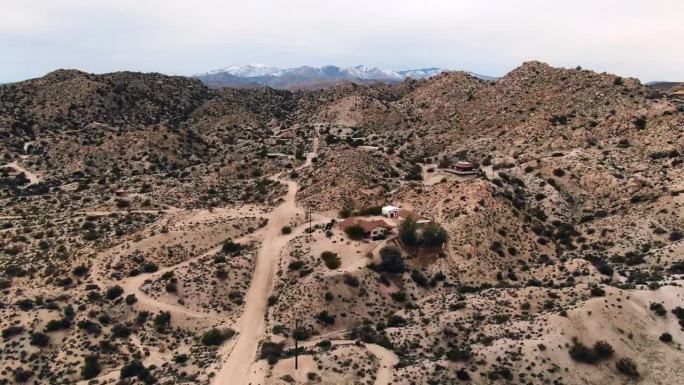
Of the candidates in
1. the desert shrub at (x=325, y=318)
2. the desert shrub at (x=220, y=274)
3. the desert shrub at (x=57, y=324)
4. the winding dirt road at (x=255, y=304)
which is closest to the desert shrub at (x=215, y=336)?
the winding dirt road at (x=255, y=304)

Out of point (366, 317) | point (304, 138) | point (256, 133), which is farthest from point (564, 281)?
point (256, 133)

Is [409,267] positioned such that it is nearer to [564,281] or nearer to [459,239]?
[459,239]

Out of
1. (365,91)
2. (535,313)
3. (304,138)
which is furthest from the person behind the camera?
(365,91)

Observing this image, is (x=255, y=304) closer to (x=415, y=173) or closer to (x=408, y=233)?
(x=408, y=233)

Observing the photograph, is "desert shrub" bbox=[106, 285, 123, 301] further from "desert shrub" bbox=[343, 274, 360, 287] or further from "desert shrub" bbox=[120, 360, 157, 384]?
"desert shrub" bbox=[343, 274, 360, 287]

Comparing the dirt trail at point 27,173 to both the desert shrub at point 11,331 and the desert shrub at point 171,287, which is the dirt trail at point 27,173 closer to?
Result: the desert shrub at point 11,331

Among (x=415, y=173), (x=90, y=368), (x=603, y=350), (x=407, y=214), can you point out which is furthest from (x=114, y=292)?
(x=415, y=173)

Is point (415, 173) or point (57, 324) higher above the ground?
point (415, 173)
